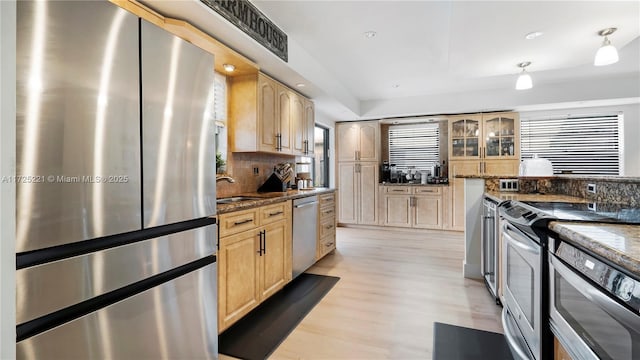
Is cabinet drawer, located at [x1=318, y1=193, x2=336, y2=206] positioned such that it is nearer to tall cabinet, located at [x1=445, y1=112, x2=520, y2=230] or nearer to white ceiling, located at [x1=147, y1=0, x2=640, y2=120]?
white ceiling, located at [x1=147, y1=0, x2=640, y2=120]

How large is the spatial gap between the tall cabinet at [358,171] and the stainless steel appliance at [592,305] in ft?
15.7

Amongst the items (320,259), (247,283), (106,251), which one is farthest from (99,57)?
(320,259)

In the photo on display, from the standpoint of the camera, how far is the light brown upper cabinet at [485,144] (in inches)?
209

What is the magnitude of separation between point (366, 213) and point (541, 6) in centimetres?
449

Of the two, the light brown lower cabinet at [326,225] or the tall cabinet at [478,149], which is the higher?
the tall cabinet at [478,149]

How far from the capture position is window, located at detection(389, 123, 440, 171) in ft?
20.1

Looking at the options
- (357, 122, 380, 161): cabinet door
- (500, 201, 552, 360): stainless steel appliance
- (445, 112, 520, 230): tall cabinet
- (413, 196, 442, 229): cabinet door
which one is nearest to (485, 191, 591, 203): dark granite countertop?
(500, 201, 552, 360): stainless steel appliance

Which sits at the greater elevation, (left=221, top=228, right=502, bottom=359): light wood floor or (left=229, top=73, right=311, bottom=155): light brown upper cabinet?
(left=229, top=73, right=311, bottom=155): light brown upper cabinet

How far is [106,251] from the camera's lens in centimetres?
115

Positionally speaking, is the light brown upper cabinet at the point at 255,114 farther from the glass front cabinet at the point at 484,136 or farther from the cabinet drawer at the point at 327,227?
the glass front cabinet at the point at 484,136

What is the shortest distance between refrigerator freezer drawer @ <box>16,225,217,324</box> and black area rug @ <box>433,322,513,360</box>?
5.50 ft

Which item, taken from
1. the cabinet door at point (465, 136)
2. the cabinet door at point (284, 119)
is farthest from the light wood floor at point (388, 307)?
the cabinet door at point (465, 136)

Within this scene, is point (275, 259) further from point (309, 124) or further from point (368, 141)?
point (368, 141)

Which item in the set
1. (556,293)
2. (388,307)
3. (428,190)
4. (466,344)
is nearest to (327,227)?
(388,307)
